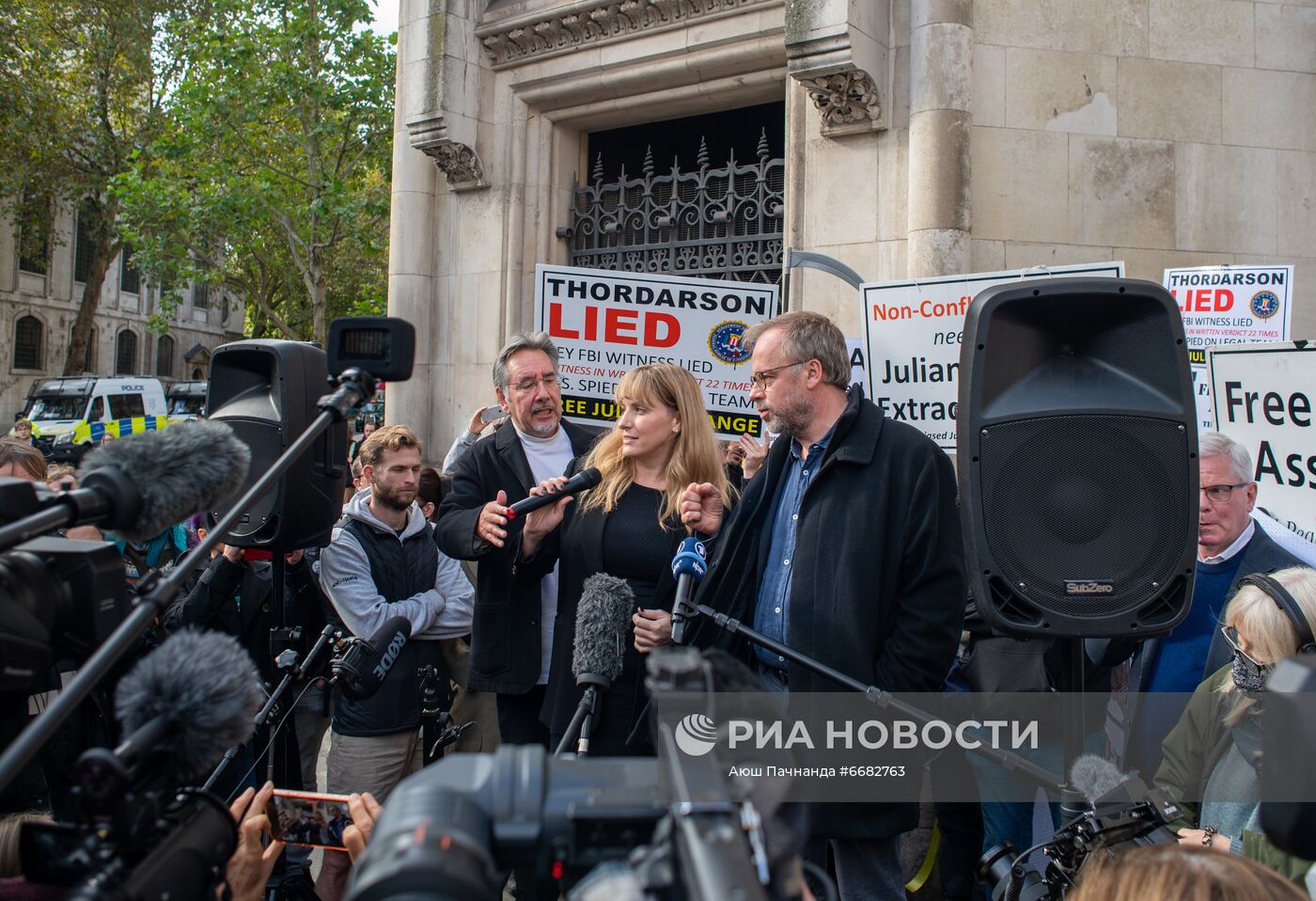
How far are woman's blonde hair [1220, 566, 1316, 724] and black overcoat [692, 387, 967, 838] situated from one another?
724 millimetres

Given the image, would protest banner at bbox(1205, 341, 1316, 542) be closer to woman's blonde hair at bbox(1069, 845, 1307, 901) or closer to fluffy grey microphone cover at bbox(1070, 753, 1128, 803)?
fluffy grey microphone cover at bbox(1070, 753, 1128, 803)

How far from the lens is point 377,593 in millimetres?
4398

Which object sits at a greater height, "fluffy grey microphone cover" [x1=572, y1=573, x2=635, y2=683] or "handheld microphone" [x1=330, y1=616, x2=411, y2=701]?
"fluffy grey microphone cover" [x1=572, y1=573, x2=635, y2=683]

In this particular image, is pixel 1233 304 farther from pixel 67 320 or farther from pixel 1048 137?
pixel 67 320

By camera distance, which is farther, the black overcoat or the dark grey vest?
the dark grey vest

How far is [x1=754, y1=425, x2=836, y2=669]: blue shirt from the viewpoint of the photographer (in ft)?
10.7

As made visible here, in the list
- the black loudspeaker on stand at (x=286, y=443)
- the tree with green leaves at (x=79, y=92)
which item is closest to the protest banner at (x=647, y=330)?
the black loudspeaker on stand at (x=286, y=443)

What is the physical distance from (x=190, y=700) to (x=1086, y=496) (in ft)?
6.19

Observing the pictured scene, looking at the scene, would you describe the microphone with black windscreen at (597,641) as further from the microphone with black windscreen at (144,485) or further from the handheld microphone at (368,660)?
the microphone with black windscreen at (144,485)

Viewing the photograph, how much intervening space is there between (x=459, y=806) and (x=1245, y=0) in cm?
726

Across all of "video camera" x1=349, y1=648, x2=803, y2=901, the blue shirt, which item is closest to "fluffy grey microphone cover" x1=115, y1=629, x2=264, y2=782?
"video camera" x1=349, y1=648, x2=803, y2=901

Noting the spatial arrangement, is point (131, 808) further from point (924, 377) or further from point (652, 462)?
point (924, 377)

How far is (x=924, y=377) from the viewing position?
16.4ft

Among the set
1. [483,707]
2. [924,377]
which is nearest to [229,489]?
[483,707]
